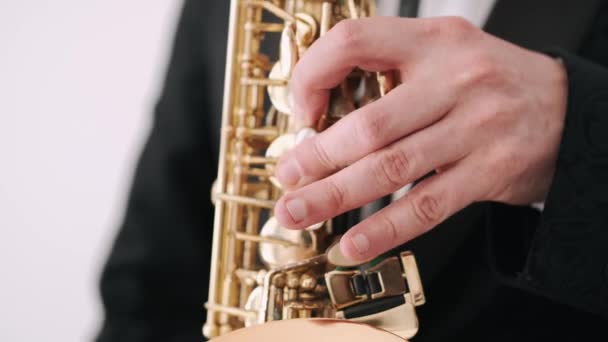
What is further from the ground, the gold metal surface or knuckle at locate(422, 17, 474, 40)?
knuckle at locate(422, 17, 474, 40)

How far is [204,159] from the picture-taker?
1043mm

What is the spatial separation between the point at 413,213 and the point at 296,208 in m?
0.11

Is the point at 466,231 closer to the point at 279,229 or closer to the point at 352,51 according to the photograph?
the point at 279,229

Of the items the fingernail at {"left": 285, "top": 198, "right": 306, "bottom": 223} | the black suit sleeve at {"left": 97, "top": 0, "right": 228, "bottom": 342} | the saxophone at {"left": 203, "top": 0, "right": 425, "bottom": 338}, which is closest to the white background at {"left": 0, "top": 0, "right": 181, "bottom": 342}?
the black suit sleeve at {"left": 97, "top": 0, "right": 228, "bottom": 342}

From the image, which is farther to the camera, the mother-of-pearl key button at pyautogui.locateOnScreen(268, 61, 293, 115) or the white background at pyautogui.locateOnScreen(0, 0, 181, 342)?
the white background at pyautogui.locateOnScreen(0, 0, 181, 342)

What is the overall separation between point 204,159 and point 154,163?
0.35ft

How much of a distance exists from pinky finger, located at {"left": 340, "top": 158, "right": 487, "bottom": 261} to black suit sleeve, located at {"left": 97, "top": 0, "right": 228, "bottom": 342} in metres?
0.64

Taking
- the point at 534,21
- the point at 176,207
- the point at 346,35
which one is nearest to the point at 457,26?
the point at 346,35

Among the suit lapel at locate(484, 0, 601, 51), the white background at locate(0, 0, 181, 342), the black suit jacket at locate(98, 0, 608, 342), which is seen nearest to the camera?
the black suit jacket at locate(98, 0, 608, 342)

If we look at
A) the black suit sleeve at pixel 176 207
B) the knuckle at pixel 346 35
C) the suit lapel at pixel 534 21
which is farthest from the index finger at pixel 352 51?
the black suit sleeve at pixel 176 207

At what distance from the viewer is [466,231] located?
28.7 inches

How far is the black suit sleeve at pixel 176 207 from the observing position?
96 centimetres

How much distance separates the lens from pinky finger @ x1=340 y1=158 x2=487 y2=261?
1.41ft

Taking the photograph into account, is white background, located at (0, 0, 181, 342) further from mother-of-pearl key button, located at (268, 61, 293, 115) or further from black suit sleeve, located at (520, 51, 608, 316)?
black suit sleeve, located at (520, 51, 608, 316)
